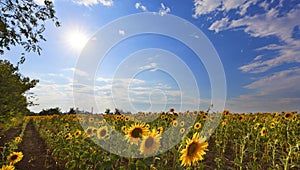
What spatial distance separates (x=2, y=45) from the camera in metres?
5.54

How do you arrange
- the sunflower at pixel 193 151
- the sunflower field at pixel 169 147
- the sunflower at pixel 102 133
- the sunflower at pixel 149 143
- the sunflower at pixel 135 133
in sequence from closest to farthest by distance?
1. the sunflower at pixel 193 151
2. the sunflower field at pixel 169 147
3. the sunflower at pixel 149 143
4. the sunflower at pixel 135 133
5. the sunflower at pixel 102 133

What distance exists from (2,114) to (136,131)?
4.08m

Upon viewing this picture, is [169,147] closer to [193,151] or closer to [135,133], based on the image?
[135,133]

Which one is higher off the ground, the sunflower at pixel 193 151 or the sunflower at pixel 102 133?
the sunflower at pixel 102 133

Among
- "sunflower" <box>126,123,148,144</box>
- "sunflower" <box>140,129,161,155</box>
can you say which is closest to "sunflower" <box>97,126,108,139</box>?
"sunflower" <box>126,123,148,144</box>

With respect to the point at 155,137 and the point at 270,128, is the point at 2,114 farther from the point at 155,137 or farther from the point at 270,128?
the point at 270,128

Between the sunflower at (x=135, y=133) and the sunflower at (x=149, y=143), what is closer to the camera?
the sunflower at (x=149, y=143)

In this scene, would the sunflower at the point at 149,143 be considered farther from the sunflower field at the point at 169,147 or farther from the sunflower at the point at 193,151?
the sunflower at the point at 193,151

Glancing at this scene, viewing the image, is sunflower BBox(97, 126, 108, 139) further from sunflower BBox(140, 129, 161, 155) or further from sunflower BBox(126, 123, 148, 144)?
sunflower BBox(140, 129, 161, 155)

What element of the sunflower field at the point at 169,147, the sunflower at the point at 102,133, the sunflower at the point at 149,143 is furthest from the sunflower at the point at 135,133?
the sunflower at the point at 102,133

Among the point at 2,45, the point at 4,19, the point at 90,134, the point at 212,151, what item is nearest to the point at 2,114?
the point at 2,45

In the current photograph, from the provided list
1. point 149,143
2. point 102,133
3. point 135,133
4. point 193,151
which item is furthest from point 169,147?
point 193,151

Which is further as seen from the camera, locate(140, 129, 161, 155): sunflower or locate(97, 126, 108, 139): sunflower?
locate(97, 126, 108, 139): sunflower

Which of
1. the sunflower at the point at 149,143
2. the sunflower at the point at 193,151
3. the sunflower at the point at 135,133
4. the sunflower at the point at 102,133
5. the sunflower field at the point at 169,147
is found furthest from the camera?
the sunflower at the point at 102,133
